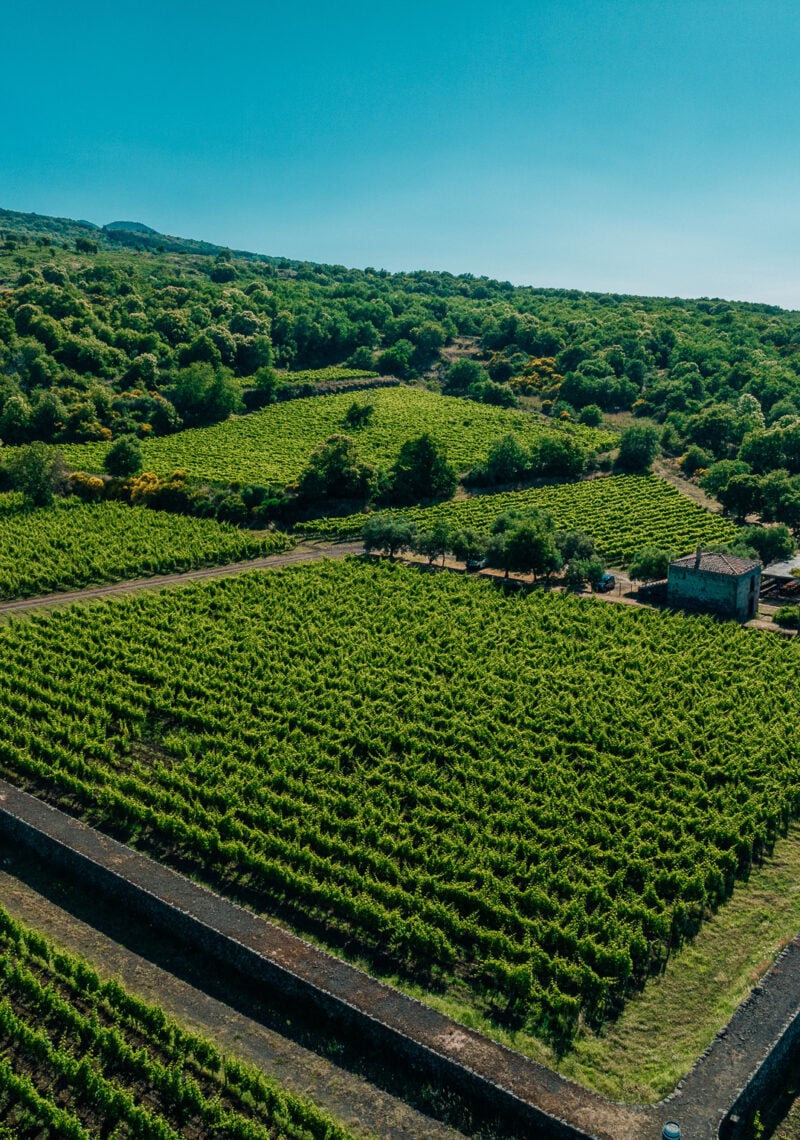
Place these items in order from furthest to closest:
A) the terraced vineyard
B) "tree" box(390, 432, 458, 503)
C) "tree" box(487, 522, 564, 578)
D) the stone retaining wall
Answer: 1. the terraced vineyard
2. "tree" box(390, 432, 458, 503)
3. "tree" box(487, 522, 564, 578)
4. the stone retaining wall

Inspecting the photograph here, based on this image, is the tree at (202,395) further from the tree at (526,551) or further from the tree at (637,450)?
the tree at (526,551)

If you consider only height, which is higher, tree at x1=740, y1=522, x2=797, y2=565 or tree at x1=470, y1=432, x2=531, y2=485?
tree at x1=470, y1=432, x2=531, y2=485

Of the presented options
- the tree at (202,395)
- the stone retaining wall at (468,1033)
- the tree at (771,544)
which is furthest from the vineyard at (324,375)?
the stone retaining wall at (468,1033)

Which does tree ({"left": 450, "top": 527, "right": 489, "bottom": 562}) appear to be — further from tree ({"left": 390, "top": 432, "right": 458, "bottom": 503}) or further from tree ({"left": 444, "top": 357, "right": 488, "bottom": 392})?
tree ({"left": 444, "top": 357, "right": 488, "bottom": 392})

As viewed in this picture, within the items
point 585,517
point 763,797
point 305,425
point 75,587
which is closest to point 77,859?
point 763,797

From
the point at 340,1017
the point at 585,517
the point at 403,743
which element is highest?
the point at 585,517

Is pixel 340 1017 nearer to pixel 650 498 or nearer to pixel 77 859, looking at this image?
pixel 77 859

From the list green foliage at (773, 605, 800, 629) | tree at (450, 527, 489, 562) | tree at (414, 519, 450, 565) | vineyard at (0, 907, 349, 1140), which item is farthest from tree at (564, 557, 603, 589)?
vineyard at (0, 907, 349, 1140)
